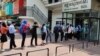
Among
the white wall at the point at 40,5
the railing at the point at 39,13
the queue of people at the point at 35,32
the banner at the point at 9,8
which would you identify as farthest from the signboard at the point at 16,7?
the queue of people at the point at 35,32

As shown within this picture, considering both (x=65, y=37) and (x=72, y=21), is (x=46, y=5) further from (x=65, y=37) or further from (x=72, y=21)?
(x=65, y=37)

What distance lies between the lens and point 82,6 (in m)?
24.0

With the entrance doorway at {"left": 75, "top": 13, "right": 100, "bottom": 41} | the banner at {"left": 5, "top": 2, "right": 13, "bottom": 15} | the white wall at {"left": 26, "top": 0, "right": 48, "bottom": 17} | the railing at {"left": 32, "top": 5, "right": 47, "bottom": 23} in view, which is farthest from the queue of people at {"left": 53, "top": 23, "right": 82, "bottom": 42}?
the banner at {"left": 5, "top": 2, "right": 13, "bottom": 15}

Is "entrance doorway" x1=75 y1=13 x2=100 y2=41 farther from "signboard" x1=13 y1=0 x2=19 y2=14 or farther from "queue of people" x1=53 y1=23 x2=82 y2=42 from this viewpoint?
"signboard" x1=13 y1=0 x2=19 y2=14

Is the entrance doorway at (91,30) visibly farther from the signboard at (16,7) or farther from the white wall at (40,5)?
the signboard at (16,7)

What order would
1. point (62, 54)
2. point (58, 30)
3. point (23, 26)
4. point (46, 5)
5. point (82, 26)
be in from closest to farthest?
1. point (62, 54)
2. point (23, 26)
3. point (58, 30)
4. point (82, 26)
5. point (46, 5)

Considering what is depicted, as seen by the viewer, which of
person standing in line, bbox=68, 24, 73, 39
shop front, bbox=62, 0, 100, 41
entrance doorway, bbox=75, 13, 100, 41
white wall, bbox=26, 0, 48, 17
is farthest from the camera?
white wall, bbox=26, 0, 48, 17

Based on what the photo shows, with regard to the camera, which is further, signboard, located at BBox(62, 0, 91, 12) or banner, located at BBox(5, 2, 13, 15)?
banner, located at BBox(5, 2, 13, 15)

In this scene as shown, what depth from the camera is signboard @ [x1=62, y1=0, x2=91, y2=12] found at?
920 inches

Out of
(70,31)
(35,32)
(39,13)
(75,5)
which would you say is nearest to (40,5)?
(39,13)

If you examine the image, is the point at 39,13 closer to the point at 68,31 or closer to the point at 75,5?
the point at 75,5

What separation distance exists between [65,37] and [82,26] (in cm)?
345

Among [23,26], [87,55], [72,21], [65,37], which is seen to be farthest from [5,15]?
[87,55]

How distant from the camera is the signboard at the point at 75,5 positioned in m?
23.4
